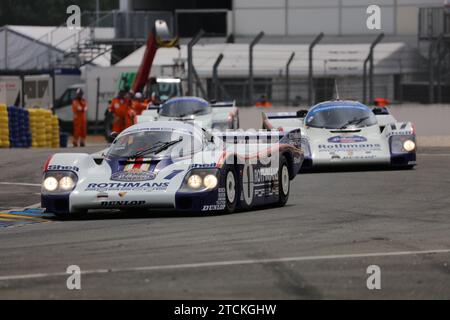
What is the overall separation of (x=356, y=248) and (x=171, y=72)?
32606mm

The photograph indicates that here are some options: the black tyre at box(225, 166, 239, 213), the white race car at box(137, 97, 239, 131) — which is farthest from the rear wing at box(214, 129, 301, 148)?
the white race car at box(137, 97, 239, 131)

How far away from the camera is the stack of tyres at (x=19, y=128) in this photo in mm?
29500

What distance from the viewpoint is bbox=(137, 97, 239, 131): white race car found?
27.1 meters

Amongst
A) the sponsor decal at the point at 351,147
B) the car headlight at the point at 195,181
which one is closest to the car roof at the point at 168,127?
the car headlight at the point at 195,181

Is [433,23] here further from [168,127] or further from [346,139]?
[168,127]

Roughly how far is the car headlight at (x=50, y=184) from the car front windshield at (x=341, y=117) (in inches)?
311

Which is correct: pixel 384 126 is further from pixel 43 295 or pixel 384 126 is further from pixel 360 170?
pixel 43 295

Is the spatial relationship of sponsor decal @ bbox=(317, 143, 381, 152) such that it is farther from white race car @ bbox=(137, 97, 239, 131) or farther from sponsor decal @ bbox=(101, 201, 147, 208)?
sponsor decal @ bbox=(101, 201, 147, 208)

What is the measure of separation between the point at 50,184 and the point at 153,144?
1237mm

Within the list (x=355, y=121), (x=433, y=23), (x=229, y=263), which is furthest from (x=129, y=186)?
(x=433, y=23)

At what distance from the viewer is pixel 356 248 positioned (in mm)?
9781

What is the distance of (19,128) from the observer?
29797 millimetres

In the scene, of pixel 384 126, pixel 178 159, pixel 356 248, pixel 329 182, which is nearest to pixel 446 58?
pixel 384 126

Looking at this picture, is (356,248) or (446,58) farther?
(446,58)
